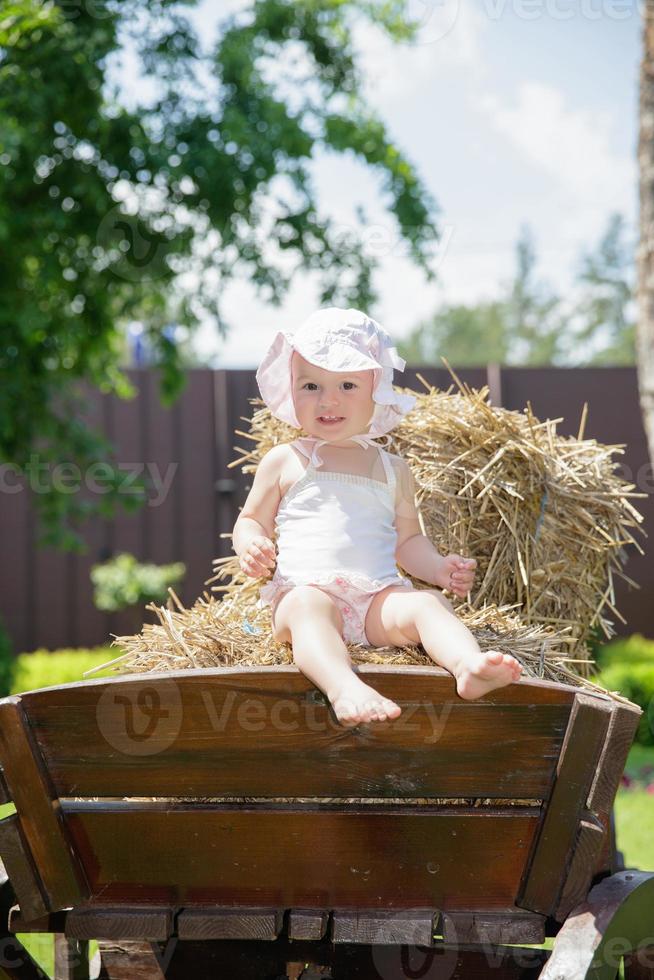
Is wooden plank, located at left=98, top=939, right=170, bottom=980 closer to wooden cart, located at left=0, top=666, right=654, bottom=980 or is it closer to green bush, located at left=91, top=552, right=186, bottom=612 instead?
wooden cart, located at left=0, top=666, right=654, bottom=980

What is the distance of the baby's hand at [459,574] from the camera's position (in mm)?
2234

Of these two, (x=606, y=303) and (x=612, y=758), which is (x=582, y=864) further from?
(x=606, y=303)

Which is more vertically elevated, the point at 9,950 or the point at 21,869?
the point at 21,869

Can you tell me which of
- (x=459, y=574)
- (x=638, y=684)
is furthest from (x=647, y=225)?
(x=459, y=574)

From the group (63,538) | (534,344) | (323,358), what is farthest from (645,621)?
(534,344)

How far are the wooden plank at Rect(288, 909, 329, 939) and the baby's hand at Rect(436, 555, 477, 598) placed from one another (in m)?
0.79

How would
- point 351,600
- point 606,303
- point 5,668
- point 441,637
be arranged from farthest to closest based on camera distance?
1. point 606,303
2. point 5,668
3. point 351,600
4. point 441,637

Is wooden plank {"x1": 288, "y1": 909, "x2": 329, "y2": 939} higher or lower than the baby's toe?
lower

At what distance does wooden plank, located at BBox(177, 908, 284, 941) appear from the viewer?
5.57 ft

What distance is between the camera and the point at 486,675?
153 centimetres

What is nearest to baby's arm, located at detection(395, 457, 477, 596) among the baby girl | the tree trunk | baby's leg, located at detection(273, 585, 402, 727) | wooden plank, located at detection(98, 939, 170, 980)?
the baby girl

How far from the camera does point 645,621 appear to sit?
876 cm

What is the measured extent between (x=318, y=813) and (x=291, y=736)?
0.15 meters

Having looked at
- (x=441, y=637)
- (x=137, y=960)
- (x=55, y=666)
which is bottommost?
(x=55, y=666)
